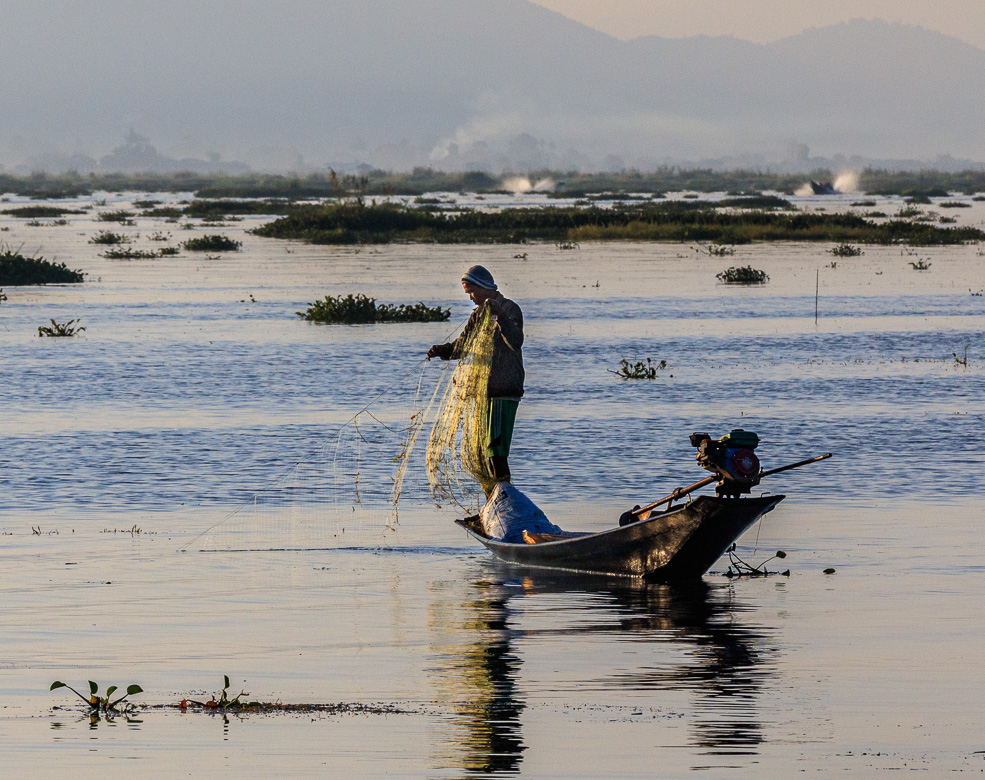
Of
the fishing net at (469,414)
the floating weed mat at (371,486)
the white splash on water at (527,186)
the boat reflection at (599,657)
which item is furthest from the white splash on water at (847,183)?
the boat reflection at (599,657)

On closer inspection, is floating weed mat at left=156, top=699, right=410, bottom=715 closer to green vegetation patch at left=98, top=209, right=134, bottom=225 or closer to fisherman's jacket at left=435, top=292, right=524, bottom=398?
fisherman's jacket at left=435, top=292, right=524, bottom=398

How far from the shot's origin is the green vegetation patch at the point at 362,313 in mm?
34500

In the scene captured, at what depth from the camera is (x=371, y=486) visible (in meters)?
16.1

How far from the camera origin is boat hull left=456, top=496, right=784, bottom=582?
11.1 m

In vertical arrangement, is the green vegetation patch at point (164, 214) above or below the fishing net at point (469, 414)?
above

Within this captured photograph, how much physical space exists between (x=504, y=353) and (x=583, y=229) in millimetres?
58544

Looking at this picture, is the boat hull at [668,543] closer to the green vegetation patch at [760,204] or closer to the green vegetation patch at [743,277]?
the green vegetation patch at [743,277]

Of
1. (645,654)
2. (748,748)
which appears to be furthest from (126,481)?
(748,748)

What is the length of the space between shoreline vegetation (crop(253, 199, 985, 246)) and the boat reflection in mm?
54523

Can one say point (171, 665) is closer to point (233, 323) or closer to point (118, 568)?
point (118, 568)

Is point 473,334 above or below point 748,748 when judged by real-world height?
above

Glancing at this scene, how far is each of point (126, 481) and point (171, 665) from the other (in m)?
7.12

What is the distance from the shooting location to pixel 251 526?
13938 millimetres

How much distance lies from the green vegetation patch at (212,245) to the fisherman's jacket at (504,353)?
4922 cm
